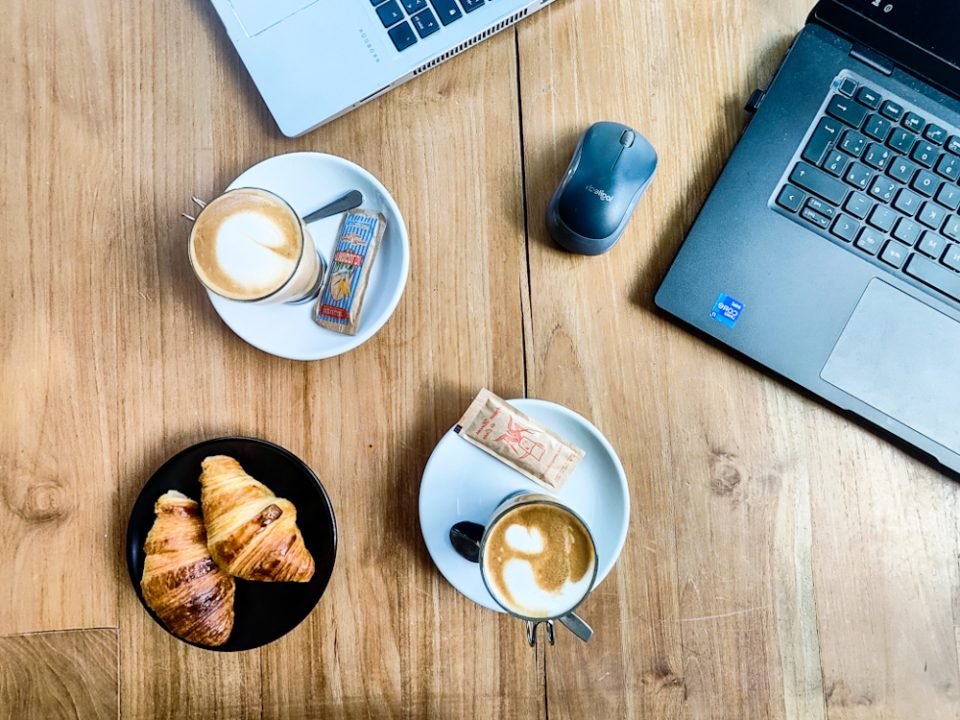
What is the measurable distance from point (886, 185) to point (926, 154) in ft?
0.15

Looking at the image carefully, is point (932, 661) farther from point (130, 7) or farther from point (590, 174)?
point (130, 7)

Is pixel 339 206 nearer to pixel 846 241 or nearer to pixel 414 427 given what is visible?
pixel 414 427

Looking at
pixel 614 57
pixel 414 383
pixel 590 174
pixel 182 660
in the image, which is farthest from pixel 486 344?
pixel 182 660

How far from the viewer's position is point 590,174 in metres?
0.69

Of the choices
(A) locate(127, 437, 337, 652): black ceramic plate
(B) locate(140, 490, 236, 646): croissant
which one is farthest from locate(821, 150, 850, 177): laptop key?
(B) locate(140, 490, 236, 646): croissant

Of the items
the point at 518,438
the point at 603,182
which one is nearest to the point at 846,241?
the point at 603,182

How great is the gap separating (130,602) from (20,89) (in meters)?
0.50

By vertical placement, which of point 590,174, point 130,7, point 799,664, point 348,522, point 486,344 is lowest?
point 799,664

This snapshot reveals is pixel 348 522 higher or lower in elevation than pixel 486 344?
lower

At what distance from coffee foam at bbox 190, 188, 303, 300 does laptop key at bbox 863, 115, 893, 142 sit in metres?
0.52

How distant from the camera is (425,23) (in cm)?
70

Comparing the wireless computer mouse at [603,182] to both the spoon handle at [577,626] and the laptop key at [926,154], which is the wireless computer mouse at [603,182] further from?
the spoon handle at [577,626]

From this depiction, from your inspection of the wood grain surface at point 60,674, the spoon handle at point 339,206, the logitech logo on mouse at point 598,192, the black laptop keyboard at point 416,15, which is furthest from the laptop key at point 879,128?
the wood grain surface at point 60,674

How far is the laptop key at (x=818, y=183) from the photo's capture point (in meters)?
0.70
